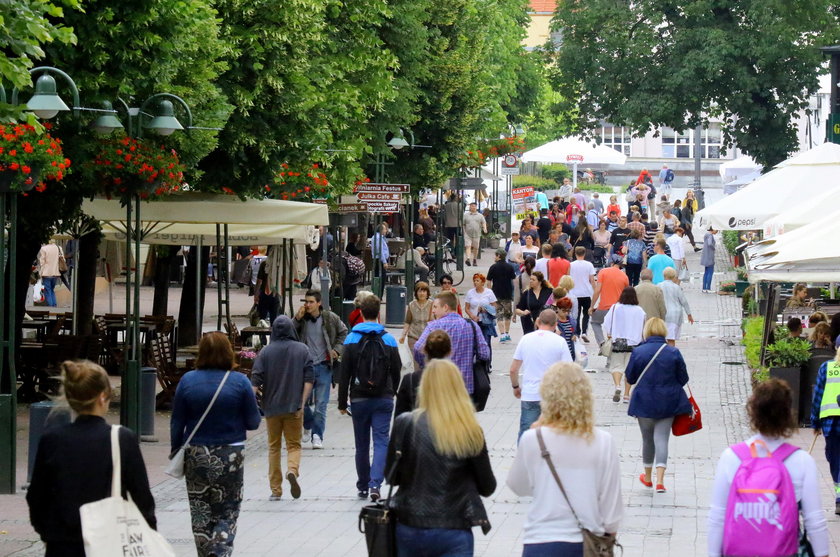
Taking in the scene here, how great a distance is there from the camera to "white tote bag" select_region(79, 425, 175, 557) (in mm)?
6246

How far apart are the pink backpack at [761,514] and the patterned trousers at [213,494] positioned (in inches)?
142

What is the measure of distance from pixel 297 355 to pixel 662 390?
2.89m

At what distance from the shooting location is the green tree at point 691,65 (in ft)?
133

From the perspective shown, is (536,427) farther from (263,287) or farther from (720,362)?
(263,287)

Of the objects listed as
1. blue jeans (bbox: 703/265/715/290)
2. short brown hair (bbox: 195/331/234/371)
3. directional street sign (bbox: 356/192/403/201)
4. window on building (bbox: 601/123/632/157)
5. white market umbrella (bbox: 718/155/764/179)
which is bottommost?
short brown hair (bbox: 195/331/234/371)

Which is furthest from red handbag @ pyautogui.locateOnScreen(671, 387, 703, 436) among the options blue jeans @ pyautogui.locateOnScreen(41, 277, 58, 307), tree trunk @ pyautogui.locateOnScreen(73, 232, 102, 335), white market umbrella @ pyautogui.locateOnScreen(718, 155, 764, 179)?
white market umbrella @ pyautogui.locateOnScreen(718, 155, 764, 179)

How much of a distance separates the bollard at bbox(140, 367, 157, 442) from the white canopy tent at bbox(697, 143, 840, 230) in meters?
9.06

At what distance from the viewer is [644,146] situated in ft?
324

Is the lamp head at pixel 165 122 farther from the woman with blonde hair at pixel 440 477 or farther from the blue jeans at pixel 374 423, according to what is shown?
the woman with blonde hair at pixel 440 477

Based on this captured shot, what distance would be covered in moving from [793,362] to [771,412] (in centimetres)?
1027

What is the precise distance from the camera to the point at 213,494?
348 inches

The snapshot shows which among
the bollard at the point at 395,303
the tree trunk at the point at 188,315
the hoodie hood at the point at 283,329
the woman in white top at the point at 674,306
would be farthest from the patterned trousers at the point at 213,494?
the bollard at the point at 395,303

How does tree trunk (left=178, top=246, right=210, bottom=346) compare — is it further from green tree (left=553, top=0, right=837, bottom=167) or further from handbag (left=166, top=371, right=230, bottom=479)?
green tree (left=553, top=0, right=837, bottom=167)

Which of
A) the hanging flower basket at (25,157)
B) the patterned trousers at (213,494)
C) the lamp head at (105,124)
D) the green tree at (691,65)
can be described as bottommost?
the patterned trousers at (213,494)
